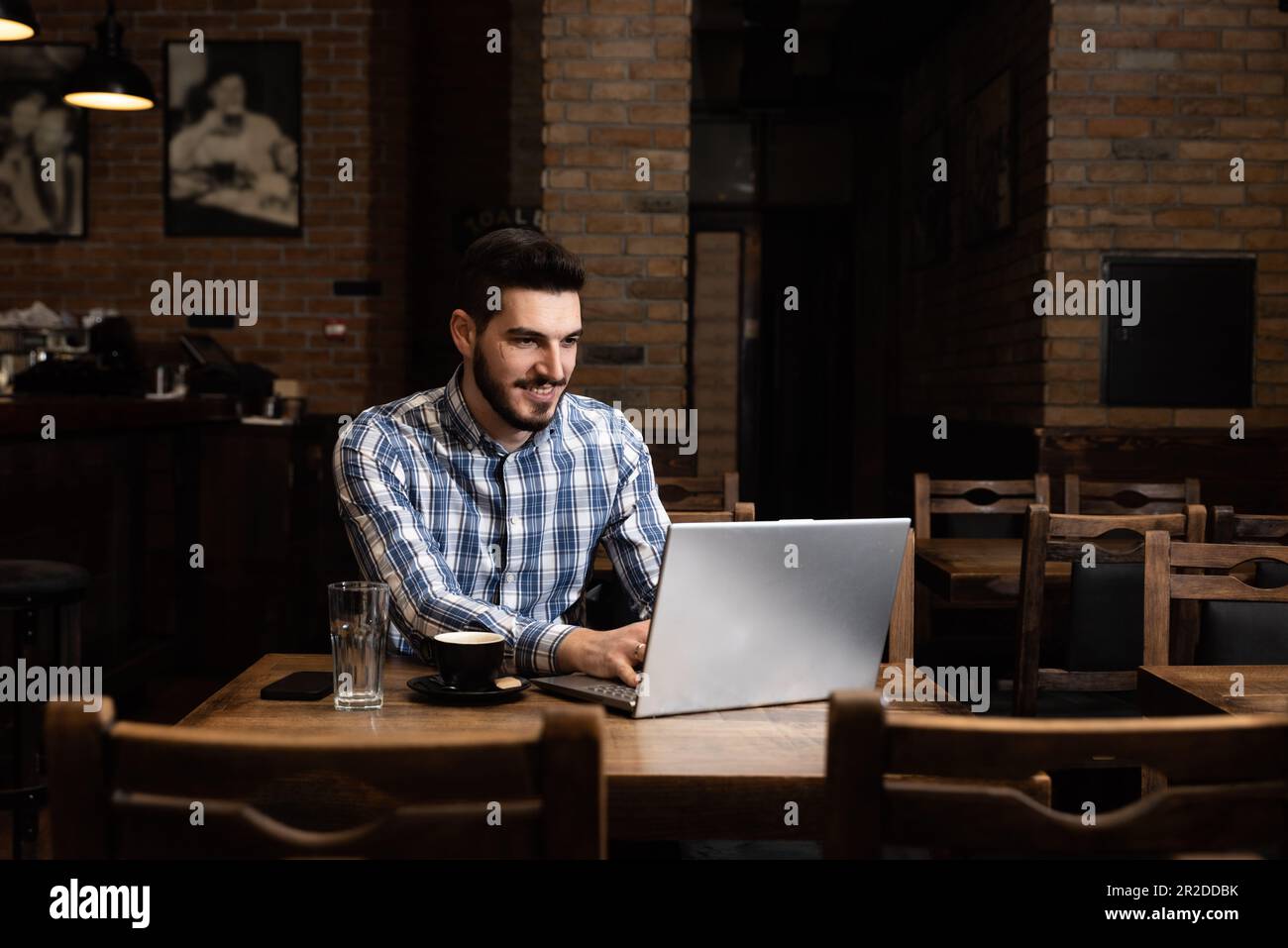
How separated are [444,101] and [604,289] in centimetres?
311

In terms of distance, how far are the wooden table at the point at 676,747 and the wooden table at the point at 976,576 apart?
1.44m

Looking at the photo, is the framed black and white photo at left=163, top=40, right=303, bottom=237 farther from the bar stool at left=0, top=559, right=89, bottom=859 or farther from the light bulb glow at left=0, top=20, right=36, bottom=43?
the bar stool at left=0, top=559, right=89, bottom=859

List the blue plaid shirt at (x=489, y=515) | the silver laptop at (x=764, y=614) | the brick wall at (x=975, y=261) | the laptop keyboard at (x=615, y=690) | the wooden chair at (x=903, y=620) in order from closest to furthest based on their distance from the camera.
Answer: the silver laptop at (x=764, y=614) < the laptop keyboard at (x=615, y=690) < the blue plaid shirt at (x=489, y=515) < the wooden chair at (x=903, y=620) < the brick wall at (x=975, y=261)

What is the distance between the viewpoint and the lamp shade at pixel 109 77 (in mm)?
4816

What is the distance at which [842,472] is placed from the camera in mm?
7527

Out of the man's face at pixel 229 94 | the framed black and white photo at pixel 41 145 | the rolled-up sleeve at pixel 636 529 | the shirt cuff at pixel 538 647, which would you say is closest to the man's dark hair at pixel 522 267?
the rolled-up sleeve at pixel 636 529

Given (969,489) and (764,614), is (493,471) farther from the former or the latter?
(969,489)

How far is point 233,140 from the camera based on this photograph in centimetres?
583

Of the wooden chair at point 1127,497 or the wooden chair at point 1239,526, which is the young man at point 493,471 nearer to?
the wooden chair at point 1239,526

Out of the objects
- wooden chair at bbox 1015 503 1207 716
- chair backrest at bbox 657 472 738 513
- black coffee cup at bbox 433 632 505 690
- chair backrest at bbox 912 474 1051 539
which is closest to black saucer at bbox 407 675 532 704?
black coffee cup at bbox 433 632 505 690

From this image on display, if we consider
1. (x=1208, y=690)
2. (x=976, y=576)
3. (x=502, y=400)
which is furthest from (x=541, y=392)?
(x=976, y=576)

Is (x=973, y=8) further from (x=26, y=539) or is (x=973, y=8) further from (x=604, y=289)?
(x=26, y=539)

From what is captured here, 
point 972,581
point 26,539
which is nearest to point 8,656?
point 26,539

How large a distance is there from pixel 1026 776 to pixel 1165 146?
13.3ft
